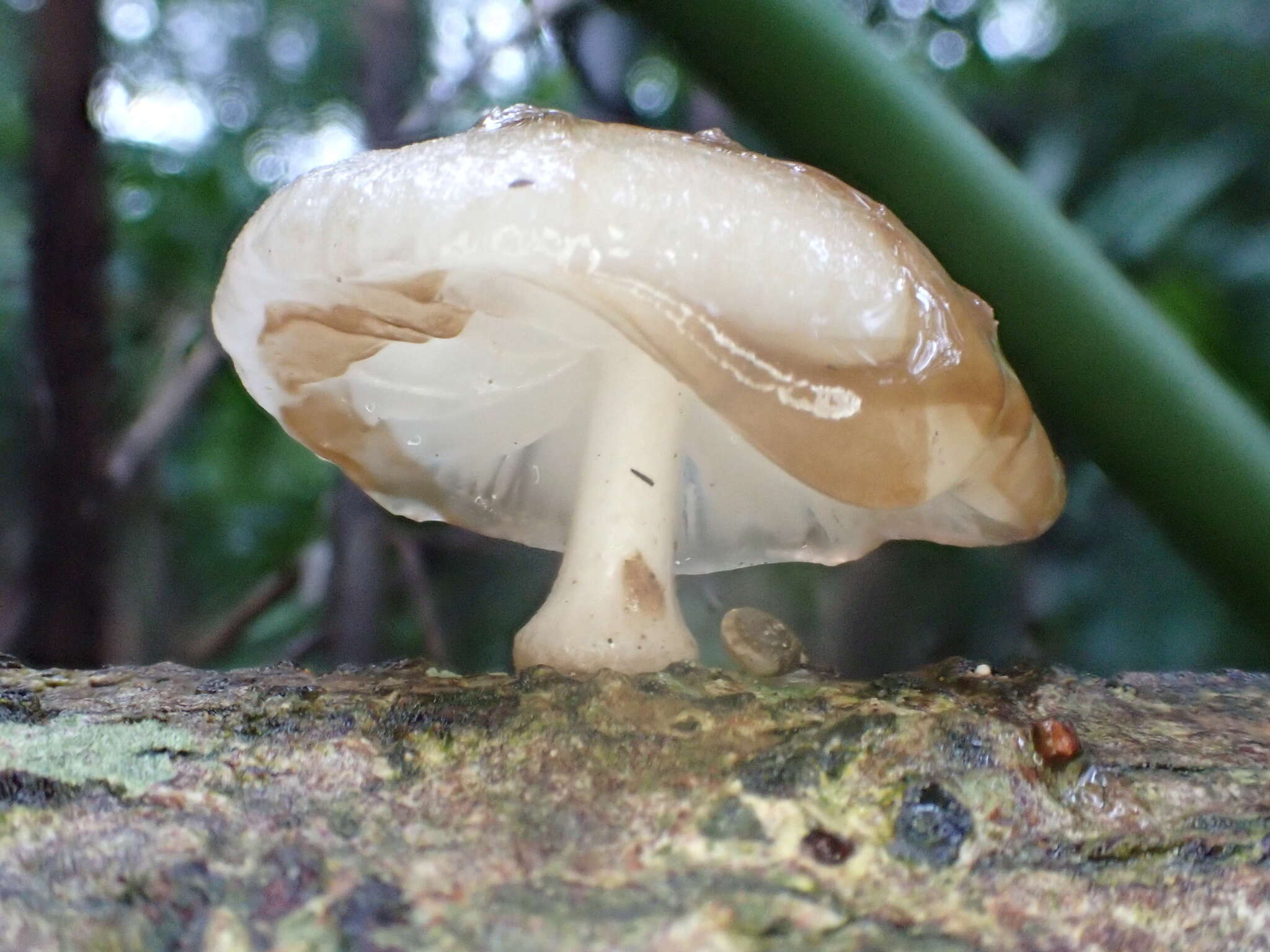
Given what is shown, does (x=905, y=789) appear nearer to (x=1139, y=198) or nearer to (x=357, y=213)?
(x=357, y=213)

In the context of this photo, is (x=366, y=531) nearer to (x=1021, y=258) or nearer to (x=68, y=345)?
(x=68, y=345)

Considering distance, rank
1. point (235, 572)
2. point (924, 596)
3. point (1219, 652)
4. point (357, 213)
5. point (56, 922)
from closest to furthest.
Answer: point (56, 922) < point (357, 213) < point (1219, 652) < point (924, 596) < point (235, 572)

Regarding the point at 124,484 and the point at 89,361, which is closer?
the point at 89,361

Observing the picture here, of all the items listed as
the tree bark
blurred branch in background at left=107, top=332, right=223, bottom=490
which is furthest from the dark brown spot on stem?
blurred branch in background at left=107, top=332, right=223, bottom=490

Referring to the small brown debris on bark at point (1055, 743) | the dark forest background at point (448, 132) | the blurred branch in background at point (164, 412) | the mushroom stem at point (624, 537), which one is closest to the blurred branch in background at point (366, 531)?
the dark forest background at point (448, 132)

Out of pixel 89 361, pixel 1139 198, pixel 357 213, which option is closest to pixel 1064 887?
pixel 357 213

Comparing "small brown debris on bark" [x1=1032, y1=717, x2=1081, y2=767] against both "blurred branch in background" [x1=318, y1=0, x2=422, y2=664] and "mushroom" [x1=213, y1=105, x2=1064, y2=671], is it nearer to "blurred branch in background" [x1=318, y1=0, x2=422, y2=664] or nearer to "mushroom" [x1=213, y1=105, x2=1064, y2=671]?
"mushroom" [x1=213, y1=105, x2=1064, y2=671]
